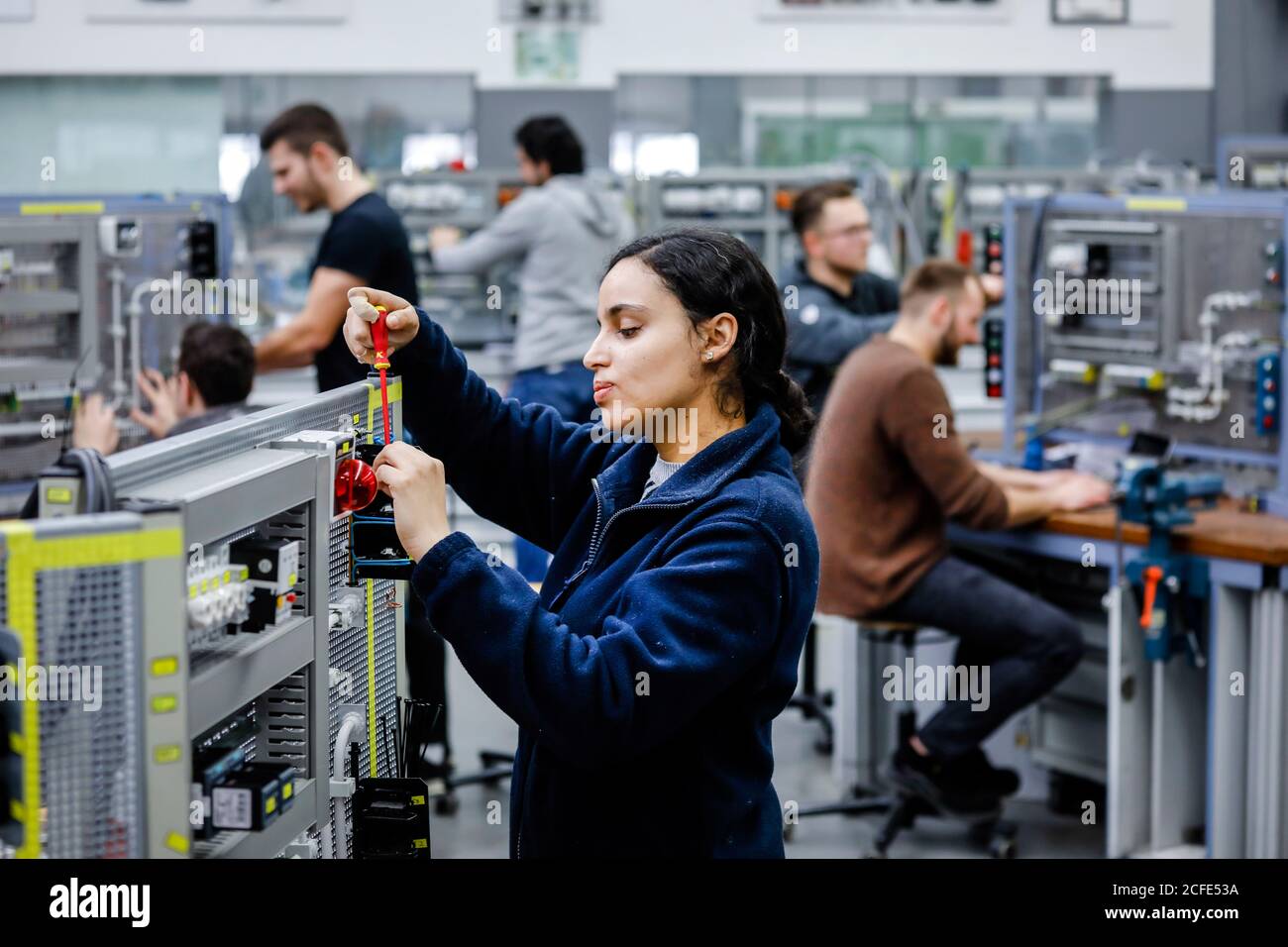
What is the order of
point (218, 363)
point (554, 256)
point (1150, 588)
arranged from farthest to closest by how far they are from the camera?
point (554, 256) < point (218, 363) < point (1150, 588)

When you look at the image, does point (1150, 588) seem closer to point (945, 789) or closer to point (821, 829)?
point (945, 789)

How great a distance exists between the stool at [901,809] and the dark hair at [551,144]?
1676 mm

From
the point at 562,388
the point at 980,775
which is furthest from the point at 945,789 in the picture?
the point at 562,388

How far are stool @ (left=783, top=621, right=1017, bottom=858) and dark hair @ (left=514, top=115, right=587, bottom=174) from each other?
1.68 meters

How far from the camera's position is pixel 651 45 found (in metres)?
8.79

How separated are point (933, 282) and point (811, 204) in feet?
2.45

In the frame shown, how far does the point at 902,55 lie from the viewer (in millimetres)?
8992

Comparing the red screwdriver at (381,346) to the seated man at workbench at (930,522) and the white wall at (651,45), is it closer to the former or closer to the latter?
the seated man at workbench at (930,522)

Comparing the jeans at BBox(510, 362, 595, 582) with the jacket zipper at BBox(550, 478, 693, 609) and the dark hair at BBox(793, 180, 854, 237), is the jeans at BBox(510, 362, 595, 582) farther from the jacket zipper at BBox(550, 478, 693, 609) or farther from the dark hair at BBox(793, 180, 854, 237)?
the jacket zipper at BBox(550, 478, 693, 609)
